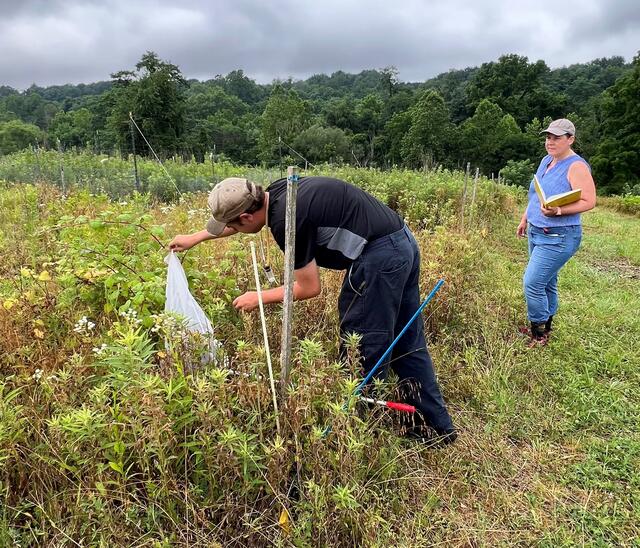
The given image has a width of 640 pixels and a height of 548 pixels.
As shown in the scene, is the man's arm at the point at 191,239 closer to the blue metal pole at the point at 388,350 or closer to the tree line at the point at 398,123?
the blue metal pole at the point at 388,350

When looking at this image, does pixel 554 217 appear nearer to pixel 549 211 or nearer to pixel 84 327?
pixel 549 211

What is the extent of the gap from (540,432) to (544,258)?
51.1 inches

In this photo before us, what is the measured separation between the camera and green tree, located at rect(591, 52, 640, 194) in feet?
88.8

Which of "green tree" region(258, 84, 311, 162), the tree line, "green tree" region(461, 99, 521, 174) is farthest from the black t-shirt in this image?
"green tree" region(258, 84, 311, 162)

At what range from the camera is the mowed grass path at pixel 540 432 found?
80.6 inches

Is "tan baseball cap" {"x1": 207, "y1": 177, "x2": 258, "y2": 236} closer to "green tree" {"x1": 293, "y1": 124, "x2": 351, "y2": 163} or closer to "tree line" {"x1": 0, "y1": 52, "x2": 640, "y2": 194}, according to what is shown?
"tree line" {"x1": 0, "y1": 52, "x2": 640, "y2": 194}

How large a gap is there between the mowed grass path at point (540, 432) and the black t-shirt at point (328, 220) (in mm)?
1219

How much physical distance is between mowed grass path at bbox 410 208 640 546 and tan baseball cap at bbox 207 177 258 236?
Result: 1582 mm

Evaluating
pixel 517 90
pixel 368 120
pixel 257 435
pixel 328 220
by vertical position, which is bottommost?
pixel 257 435

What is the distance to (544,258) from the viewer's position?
10.9 feet

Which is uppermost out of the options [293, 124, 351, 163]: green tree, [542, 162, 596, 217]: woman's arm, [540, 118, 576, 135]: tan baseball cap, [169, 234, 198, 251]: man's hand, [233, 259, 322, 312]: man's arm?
[293, 124, 351, 163]: green tree

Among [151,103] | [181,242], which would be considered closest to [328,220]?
[181,242]

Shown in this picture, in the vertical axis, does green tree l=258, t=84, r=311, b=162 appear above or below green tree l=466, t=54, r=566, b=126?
below

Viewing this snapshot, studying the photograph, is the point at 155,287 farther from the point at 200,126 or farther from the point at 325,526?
the point at 200,126
